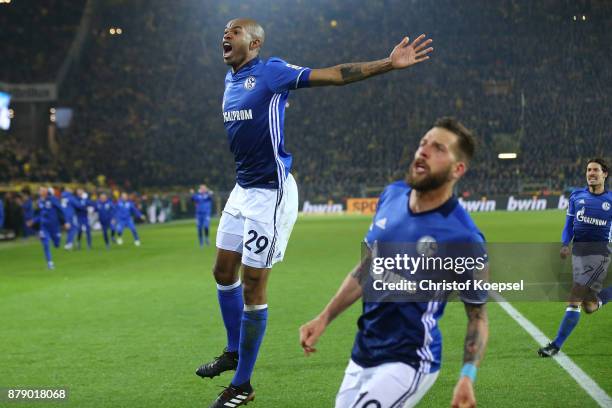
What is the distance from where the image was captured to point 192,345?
328 inches

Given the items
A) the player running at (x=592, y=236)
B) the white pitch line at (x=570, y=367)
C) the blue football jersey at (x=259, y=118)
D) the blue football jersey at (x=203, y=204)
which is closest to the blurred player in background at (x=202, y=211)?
the blue football jersey at (x=203, y=204)

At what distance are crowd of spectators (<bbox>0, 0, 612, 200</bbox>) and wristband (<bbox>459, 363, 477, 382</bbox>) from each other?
147 feet

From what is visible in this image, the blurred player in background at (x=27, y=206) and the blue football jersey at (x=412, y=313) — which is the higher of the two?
the blue football jersey at (x=412, y=313)

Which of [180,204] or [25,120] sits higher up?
[25,120]

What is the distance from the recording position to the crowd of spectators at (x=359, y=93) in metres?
50.5

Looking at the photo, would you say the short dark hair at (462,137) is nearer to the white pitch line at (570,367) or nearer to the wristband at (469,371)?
the wristband at (469,371)

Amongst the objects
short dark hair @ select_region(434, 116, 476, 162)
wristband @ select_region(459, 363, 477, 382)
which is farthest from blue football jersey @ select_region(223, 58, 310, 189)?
wristband @ select_region(459, 363, 477, 382)

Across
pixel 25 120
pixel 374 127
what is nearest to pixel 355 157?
pixel 374 127

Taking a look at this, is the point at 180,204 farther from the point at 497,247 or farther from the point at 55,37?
the point at 497,247

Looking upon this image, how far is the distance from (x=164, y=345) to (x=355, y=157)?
44.9 meters

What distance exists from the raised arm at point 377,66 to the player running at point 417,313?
1.23 m

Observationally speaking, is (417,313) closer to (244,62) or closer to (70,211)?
(244,62)

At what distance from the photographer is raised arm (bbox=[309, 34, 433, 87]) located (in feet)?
15.0

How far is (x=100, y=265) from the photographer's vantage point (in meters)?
19.3
